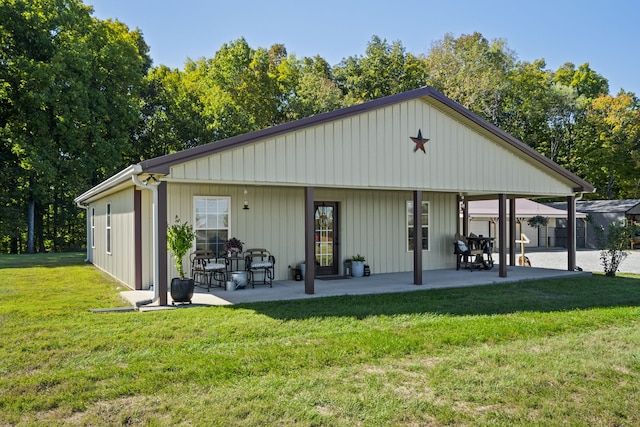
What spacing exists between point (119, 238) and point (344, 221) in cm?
519

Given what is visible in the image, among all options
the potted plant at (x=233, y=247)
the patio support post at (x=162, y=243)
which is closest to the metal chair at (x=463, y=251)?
the potted plant at (x=233, y=247)

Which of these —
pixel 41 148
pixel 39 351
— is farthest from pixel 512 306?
pixel 41 148

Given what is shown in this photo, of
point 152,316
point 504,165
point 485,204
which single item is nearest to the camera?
point 152,316

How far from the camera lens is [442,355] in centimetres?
504

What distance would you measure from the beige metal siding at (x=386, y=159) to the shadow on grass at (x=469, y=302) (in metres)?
2.16

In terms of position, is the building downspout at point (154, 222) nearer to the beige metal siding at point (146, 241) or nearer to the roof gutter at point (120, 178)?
the roof gutter at point (120, 178)

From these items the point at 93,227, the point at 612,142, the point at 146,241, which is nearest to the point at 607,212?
the point at 612,142

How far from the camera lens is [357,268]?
11461 millimetres

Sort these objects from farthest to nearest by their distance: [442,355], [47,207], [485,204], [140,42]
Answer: [140,42], [47,207], [485,204], [442,355]

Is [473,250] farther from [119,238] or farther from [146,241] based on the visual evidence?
[119,238]

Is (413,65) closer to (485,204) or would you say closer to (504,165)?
(485,204)

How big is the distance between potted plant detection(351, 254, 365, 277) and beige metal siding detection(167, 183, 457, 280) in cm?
25

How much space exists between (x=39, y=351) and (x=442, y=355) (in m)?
4.19

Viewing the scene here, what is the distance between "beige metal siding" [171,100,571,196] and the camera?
26.6 ft
